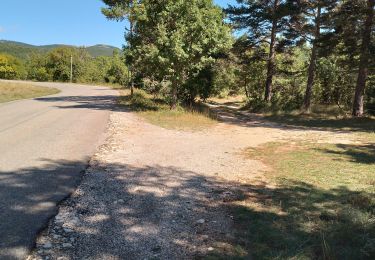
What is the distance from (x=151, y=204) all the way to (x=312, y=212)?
245cm

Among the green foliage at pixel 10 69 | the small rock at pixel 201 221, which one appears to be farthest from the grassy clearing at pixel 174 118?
the green foliage at pixel 10 69

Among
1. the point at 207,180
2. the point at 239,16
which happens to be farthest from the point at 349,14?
the point at 207,180

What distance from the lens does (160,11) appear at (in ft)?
59.7

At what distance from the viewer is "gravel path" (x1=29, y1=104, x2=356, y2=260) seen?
4.27 metres

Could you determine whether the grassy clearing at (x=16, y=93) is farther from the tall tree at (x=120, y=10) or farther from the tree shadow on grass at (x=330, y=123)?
the tree shadow on grass at (x=330, y=123)

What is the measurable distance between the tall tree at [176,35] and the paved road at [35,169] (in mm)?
5191

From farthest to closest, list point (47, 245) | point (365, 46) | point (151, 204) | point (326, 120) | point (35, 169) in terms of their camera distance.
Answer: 1. point (326, 120)
2. point (365, 46)
3. point (35, 169)
4. point (151, 204)
5. point (47, 245)

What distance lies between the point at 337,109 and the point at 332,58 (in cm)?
780

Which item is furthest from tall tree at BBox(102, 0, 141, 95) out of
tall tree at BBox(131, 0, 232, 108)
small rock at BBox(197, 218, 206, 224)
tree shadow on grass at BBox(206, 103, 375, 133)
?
small rock at BBox(197, 218, 206, 224)

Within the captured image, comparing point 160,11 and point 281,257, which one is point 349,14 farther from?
point 281,257

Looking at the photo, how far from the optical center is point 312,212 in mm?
5465

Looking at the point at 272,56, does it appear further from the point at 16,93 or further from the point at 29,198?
the point at 29,198

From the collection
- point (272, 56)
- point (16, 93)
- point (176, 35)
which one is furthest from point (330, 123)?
point (16, 93)

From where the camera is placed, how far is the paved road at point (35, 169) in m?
4.52
